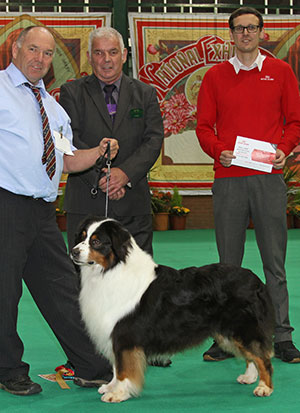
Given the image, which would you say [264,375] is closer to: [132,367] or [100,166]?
[132,367]

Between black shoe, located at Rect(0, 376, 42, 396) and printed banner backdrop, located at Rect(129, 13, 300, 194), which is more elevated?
printed banner backdrop, located at Rect(129, 13, 300, 194)

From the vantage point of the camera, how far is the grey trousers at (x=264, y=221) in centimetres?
427

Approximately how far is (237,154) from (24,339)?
2.37m

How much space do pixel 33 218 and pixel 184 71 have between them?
1054 centimetres

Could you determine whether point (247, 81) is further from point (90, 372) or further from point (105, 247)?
point (90, 372)

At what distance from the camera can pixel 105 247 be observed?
11.3 feet

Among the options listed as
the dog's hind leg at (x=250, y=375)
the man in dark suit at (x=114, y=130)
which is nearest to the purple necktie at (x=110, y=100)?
the man in dark suit at (x=114, y=130)

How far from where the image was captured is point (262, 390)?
11.6 ft

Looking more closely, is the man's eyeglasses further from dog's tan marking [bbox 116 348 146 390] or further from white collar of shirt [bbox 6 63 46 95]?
dog's tan marking [bbox 116 348 146 390]

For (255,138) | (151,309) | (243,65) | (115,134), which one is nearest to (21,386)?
(151,309)

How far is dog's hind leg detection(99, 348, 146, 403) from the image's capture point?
137 inches

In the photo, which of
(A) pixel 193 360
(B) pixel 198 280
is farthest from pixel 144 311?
(A) pixel 193 360

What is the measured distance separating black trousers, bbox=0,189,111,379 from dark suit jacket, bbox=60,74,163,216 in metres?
0.59

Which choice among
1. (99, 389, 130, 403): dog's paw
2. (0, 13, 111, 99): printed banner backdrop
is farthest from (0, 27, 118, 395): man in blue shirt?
(0, 13, 111, 99): printed banner backdrop
